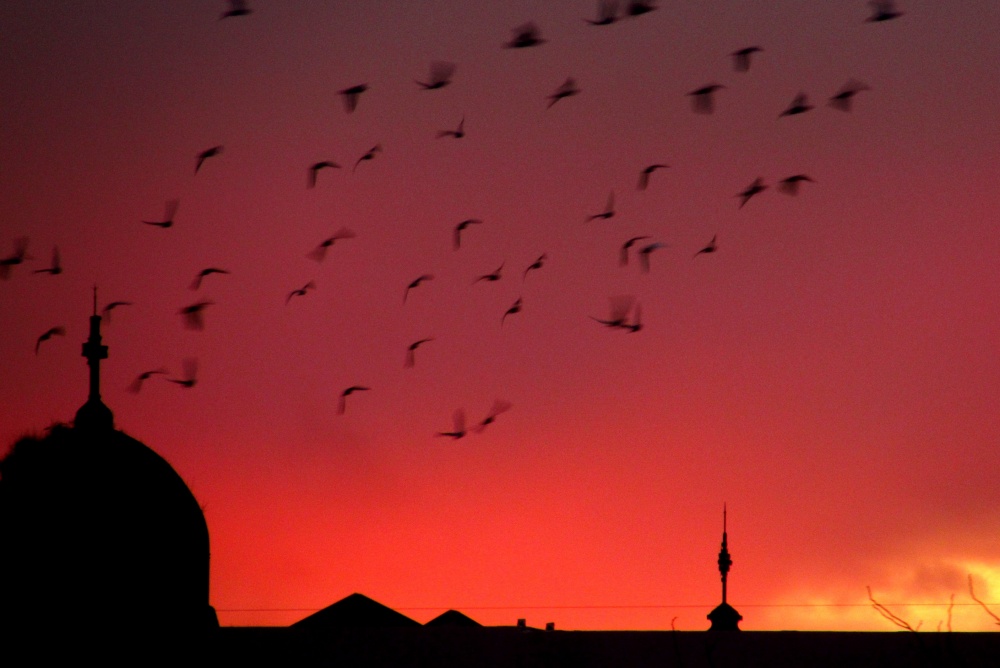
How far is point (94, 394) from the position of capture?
46406 mm

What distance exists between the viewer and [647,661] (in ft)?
136

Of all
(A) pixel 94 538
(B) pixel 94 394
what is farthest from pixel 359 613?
(A) pixel 94 538

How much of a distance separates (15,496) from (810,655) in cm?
1990

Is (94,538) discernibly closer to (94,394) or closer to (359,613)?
(94,394)

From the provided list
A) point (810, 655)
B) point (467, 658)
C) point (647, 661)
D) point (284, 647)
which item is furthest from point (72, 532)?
point (810, 655)

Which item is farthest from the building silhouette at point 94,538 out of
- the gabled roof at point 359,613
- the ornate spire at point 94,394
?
the gabled roof at point 359,613

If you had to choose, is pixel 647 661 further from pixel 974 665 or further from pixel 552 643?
pixel 974 665

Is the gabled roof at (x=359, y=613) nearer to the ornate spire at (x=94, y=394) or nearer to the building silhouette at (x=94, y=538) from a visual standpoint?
the ornate spire at (x=94, y=394)

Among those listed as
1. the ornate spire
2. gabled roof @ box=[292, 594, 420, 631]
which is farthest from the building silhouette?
gabled roof @ box=[292, 594, 420, 631]

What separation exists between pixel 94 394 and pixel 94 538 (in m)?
7.12

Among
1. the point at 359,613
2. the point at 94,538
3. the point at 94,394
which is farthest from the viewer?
the point at 359,613

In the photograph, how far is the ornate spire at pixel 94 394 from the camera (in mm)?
44750

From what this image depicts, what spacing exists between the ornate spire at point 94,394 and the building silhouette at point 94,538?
2.99 m

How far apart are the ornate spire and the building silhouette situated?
299cm
